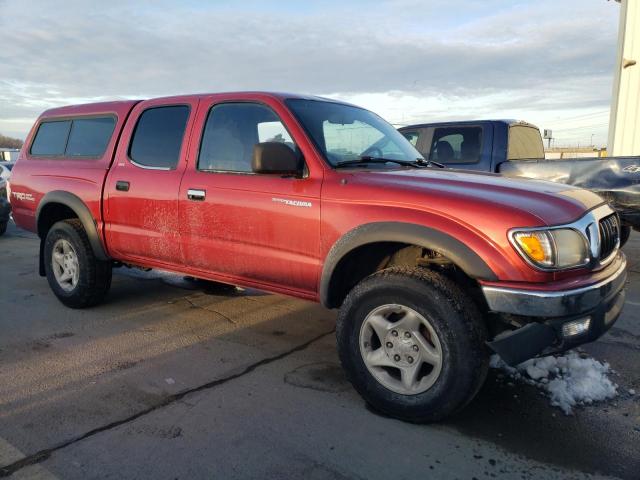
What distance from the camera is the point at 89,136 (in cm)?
492

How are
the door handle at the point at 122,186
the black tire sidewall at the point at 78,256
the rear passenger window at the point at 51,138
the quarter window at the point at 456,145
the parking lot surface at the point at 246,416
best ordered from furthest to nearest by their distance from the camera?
the quarter window at the point at 456,145
the rear passenger window at the point at 51,138
the black tire sidewall at the point at 78,256
the door handle at the point at 122,186
the parking lot surface at the point at 246,416

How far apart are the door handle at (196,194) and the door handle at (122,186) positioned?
78 centimetres

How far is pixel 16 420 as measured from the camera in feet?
9.68

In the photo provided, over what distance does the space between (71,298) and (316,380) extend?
2.84 metres

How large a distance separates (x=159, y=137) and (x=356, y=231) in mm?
2138

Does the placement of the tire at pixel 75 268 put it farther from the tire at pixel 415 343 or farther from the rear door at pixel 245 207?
the tire at pixel 415 343

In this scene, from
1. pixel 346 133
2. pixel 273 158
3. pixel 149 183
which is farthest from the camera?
pixel 149 183

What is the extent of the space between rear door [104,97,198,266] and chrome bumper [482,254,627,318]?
2510 millimetres

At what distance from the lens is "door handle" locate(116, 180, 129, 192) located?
4402 millimetres

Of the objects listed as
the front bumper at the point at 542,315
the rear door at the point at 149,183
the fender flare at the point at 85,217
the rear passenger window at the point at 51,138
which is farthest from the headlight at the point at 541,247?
the rear passenger window at the point at 51,138

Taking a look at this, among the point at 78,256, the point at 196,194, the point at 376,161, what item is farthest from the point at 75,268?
the point at 376,161

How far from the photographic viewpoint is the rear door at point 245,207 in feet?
11.2

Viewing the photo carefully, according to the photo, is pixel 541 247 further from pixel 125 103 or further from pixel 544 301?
pixel 125 103

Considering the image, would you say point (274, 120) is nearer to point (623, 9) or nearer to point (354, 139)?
point (354, 139)
